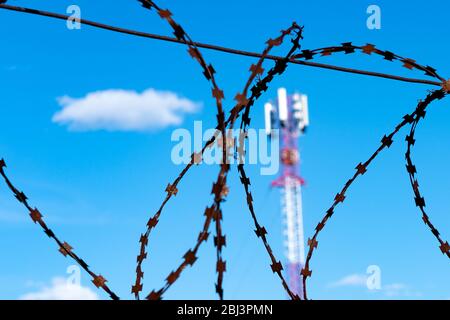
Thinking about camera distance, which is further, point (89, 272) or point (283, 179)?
point (283, 179)

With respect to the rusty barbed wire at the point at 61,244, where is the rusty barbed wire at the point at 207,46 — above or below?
above

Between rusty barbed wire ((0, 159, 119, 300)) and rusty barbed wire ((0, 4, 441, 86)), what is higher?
rusty barbed wire ((0, 4, 441, 86))

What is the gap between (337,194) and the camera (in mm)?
5918
